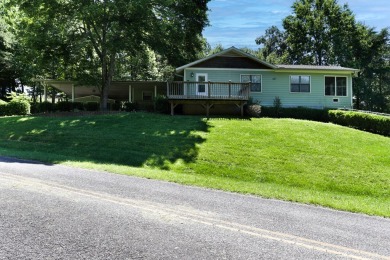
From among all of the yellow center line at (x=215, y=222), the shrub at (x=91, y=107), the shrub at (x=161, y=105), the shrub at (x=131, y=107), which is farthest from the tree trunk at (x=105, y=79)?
the yellow center line at (x=215, y=222)

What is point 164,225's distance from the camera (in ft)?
16.1

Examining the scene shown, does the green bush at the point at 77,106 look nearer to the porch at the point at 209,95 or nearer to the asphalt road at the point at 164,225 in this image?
the porch at the point at 209,95

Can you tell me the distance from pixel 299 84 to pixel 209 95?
8.42 m

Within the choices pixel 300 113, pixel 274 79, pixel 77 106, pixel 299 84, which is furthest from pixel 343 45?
pixel 77 106

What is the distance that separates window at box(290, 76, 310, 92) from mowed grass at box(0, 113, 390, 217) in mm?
7203

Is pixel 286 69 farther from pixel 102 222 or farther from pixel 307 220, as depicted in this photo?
pixel 102 222

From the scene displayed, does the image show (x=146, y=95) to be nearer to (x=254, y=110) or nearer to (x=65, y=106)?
(x=65, y=106)

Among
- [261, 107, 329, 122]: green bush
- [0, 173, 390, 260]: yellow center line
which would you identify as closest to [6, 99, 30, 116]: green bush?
[261, 107, 329, 122]: green bush

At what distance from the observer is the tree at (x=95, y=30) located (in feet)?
73.0

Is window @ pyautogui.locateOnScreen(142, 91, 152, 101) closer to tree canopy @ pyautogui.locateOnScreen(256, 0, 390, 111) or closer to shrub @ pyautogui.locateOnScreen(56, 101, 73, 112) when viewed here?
shrub @ pyautogui.locateOnScreen(56, 101, 73, 112)

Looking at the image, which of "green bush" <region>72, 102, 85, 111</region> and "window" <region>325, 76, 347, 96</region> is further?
"green bush" <region>72, 102, 85, 111</region>

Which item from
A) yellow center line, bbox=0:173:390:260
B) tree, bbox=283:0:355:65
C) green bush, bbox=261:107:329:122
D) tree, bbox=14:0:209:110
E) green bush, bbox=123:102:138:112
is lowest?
yellow center line, bbox=0:173:390:260

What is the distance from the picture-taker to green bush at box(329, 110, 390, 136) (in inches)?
719

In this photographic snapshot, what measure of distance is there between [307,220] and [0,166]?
807cm
